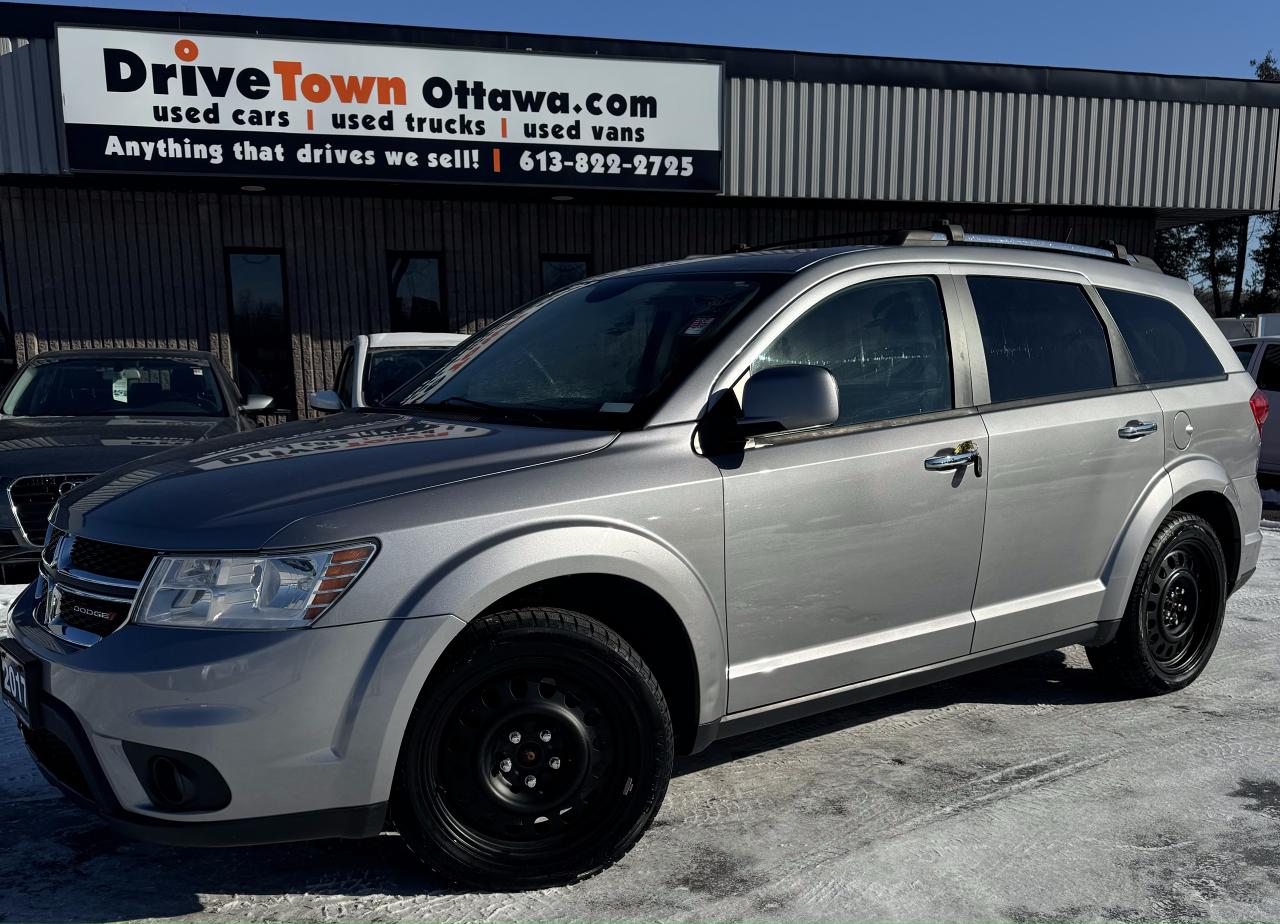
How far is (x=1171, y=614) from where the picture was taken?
4512 millimetres

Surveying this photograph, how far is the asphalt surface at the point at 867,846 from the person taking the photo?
2809 millimetres

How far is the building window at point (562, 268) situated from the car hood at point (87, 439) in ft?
27.6

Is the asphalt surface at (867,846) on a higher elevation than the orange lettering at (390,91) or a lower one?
lower

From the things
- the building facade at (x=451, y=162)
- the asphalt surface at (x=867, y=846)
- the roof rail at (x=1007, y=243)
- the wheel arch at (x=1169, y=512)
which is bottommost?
the asphalt surface at (x=867, y=846)

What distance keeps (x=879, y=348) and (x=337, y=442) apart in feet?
5.91

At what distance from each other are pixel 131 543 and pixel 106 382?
17.2 ft

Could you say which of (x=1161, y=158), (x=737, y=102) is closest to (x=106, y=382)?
(x=737, y=102)

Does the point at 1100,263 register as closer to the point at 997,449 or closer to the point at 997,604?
the point at 997,449

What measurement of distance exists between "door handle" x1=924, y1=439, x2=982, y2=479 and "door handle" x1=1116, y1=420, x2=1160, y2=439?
2.80 feet

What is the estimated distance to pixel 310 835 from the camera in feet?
8.41

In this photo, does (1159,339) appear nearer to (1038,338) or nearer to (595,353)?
(1038,338)

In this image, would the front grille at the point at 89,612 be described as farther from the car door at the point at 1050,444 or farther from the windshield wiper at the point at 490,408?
the car door at the point at 1050,444

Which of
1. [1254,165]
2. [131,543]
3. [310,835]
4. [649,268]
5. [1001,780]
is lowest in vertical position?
[1001,780]

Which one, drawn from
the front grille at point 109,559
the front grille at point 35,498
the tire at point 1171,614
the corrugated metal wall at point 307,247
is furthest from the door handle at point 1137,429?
the corrugated metal wall at point 307,247
